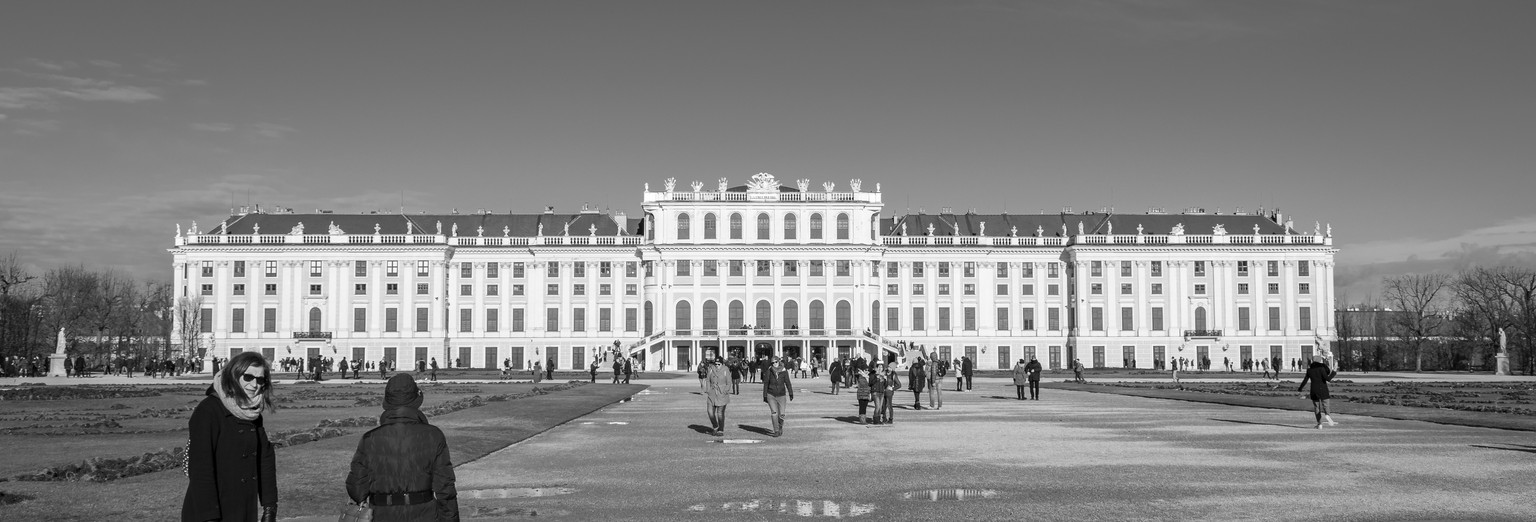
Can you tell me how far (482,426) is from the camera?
28625 mm

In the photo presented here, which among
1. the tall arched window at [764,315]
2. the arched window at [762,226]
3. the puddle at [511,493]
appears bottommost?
the puddle at [511,493]

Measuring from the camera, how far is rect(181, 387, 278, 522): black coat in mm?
8445

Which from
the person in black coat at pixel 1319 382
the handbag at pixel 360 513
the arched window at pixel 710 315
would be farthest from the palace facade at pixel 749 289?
the handbag at pixel 360 513

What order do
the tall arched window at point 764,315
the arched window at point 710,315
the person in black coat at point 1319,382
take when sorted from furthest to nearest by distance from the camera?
the tall arched window at point 764,315 → the arched window at point 710,315 → the person in black coat at point 1319,382

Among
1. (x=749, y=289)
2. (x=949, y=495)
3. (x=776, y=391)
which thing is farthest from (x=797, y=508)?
(x=749, y=289)

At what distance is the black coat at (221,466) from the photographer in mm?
8445

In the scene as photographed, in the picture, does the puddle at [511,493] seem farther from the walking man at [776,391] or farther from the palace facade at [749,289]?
the palace facade at [749,289]

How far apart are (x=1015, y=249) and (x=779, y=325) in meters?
21.2

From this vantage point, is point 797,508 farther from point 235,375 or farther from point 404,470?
point 235,375

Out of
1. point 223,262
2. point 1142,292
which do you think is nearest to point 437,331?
point 223,262

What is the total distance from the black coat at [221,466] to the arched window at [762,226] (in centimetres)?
9666

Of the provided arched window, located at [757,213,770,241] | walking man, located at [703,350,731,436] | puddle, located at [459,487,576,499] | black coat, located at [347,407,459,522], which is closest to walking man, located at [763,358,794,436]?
walking man, located at [703,350,731,436]

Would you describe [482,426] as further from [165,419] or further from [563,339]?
[563,339]

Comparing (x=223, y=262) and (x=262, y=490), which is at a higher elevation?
(x=223, y=262)
